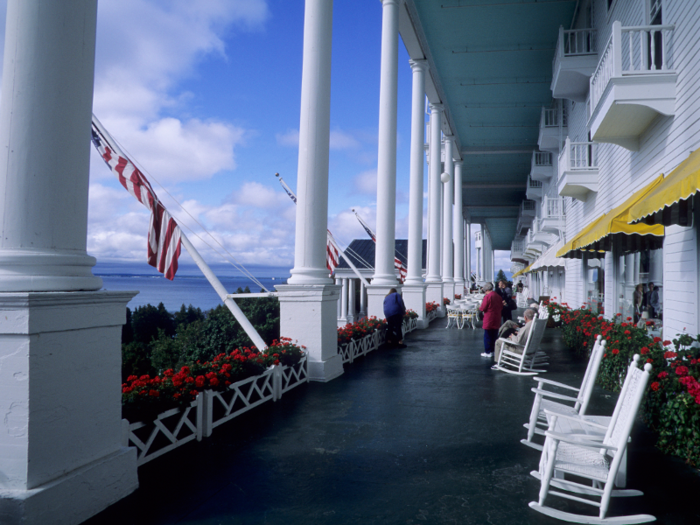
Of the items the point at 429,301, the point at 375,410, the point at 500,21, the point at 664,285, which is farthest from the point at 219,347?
the point at 500,21

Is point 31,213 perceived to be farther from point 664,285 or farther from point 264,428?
point 664,285

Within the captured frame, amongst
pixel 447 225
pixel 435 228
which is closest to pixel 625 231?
pixel 435 228

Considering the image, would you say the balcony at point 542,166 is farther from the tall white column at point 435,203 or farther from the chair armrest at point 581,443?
the chair armrest at point 581,443

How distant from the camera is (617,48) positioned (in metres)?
7.65

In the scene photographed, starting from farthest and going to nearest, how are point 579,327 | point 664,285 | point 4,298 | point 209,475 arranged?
point 579,327 → point 664,285 → point 209,475 → point 4,298

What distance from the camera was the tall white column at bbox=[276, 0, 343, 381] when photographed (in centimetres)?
841

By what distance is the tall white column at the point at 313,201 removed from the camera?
8.41 meters

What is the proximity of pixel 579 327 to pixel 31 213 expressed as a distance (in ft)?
35.6

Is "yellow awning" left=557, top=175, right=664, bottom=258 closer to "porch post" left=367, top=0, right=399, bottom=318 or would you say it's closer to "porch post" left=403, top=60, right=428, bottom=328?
"porch post" left=367, top=0, right=399, bottom=318

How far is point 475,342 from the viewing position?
46.3ft

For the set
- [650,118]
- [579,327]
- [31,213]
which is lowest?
[579,327]

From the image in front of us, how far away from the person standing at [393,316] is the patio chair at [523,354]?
129 inches

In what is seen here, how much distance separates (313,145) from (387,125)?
5.63 meters

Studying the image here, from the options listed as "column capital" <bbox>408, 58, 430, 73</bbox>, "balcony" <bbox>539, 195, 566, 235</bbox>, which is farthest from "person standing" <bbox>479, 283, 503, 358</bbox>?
"balcony" <bbox>539, 195, 566, 235</bbox>
